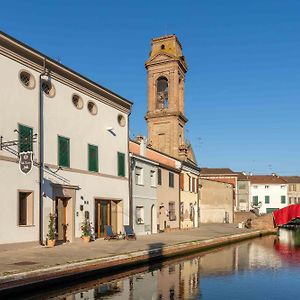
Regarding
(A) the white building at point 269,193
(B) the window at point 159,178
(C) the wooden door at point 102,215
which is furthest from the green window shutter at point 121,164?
(A) the white building at point 269,193

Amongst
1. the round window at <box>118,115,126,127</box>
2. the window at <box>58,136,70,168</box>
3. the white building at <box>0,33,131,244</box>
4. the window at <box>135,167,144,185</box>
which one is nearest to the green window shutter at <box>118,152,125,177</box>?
the white building at <box>0,33,131,244</box>

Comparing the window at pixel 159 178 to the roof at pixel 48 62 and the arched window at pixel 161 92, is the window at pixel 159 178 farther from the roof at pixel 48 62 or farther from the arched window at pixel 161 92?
the arched window at pixel 161 92

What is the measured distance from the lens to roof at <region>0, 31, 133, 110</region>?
19250 mm

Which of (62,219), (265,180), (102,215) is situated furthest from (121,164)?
(265,180)

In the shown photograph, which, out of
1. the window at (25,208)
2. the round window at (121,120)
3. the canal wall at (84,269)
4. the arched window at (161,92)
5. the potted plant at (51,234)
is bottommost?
the canal wall at (84,269)

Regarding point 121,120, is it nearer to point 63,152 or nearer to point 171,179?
point 63,152

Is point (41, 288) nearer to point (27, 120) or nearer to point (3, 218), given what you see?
point (3, 218)

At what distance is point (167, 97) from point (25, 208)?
38.3 metres

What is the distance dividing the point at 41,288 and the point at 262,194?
83576mm

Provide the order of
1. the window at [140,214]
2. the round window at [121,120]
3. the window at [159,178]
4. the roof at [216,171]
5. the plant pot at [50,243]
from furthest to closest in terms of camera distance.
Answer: the roof at [216,171] < the window at [159,178] < the window at [140,214] < the round window at [121,120] < the plant pot at [50,243]

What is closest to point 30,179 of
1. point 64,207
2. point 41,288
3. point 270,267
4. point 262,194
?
point 64,207

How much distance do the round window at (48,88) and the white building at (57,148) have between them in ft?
0.12

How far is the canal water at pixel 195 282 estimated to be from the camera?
43.7 feet

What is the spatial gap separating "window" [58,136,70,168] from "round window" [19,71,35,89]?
307 centimetres
